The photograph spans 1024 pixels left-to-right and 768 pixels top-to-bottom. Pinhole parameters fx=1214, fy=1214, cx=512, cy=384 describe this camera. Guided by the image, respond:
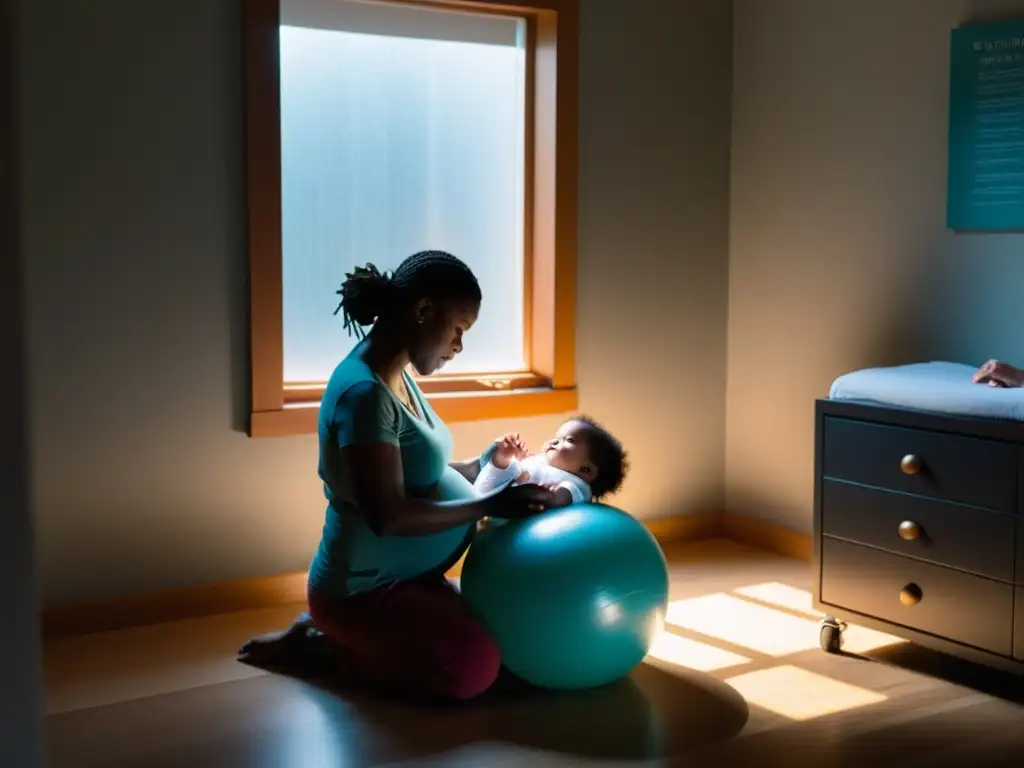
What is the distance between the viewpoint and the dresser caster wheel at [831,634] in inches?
114

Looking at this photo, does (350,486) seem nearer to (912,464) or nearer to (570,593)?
(570,593)

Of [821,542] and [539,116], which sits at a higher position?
[539,116]

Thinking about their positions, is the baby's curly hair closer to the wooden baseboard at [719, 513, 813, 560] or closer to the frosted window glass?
the frosted window glass

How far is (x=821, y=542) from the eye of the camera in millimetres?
2930

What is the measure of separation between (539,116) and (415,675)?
182cm

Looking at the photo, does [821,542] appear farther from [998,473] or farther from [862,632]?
[998,473]

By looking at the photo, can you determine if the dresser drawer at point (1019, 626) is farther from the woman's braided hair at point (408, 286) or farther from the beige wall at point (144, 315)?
the beige wall at point (144, 315)

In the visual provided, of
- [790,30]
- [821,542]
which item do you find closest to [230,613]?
[821,542]

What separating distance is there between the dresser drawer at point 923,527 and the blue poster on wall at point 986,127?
2.71 feet

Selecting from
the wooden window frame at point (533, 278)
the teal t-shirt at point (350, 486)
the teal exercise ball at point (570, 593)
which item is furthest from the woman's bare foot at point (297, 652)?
the wooden window frame at point (533, 278)

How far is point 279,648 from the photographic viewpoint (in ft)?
9.32

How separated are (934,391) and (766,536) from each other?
1324mm

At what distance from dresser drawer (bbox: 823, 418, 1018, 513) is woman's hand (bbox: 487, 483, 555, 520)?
2.48 ft

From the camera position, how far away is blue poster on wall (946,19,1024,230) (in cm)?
300
